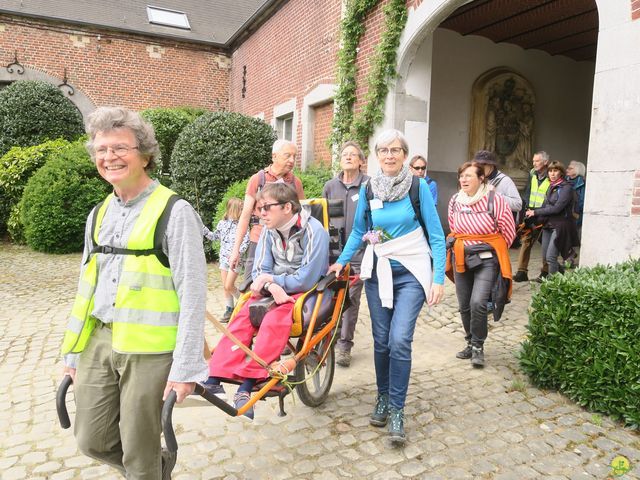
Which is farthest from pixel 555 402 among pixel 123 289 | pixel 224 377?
pixel 123 289

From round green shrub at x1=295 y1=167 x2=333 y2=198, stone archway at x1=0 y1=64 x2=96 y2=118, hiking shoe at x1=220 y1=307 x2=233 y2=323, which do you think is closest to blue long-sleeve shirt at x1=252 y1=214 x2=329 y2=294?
hiking shoe at x1=220 y1=307 x2=233 y2=323

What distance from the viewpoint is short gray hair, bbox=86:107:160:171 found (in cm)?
202

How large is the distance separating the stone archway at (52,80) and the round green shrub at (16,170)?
13.3 feet

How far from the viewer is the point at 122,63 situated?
55.3 ft

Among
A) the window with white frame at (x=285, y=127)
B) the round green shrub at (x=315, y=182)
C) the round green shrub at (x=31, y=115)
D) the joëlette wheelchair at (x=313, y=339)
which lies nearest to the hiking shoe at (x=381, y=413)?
the joëlette wheelchair at (x=313, y=339)

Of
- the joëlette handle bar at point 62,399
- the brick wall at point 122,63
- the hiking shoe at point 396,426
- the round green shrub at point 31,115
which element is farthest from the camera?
the brick wall at point 122,63

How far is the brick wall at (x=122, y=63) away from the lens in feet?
51.9

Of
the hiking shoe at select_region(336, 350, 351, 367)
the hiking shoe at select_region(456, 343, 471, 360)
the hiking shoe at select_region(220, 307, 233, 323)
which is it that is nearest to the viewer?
the hiking shoe at select_region(336, 350, 351, 367)

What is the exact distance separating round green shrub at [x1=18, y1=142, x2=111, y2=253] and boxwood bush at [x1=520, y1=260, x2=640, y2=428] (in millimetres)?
9563

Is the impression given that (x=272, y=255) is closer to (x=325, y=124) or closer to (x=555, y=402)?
(x=555, y=402)

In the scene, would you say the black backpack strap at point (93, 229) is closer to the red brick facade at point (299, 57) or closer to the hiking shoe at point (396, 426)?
the hiking shoe at point (396, 426)

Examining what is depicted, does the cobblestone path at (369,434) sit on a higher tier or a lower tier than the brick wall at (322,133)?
lower

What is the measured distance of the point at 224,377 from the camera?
2.89 m

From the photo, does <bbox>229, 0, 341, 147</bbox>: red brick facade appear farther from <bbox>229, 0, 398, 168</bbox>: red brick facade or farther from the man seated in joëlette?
the man seated in joëlette
